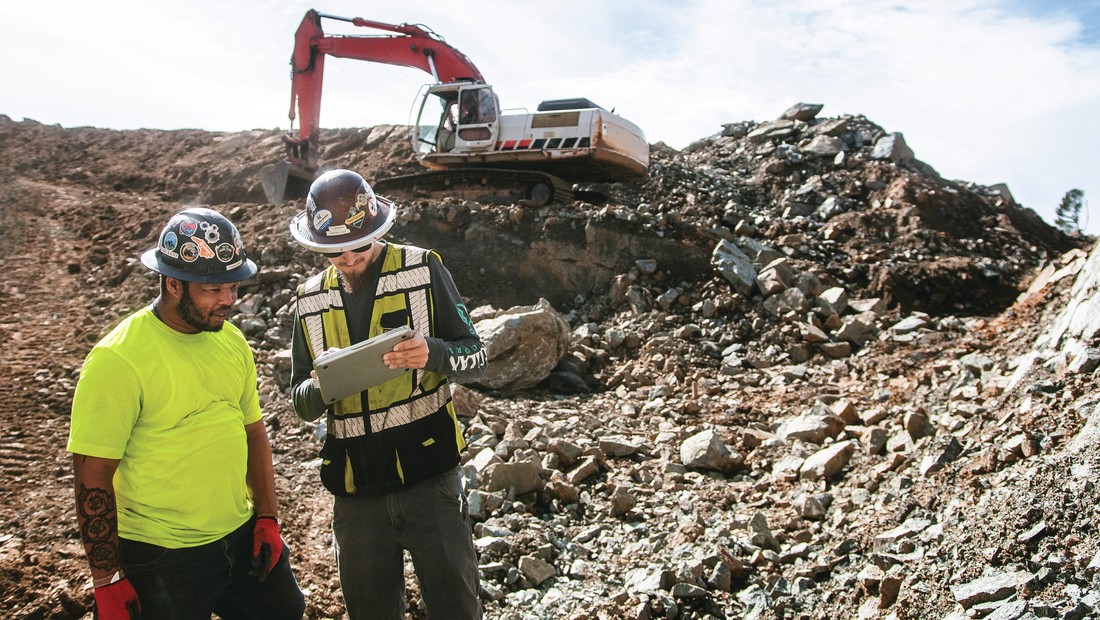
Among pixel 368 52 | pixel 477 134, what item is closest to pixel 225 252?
pixel 477 134

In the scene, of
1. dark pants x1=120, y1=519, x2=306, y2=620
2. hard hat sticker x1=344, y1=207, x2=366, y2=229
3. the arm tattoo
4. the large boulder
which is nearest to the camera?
the arm tattoo

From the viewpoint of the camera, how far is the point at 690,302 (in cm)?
934

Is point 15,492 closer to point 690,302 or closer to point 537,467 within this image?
point 537,467

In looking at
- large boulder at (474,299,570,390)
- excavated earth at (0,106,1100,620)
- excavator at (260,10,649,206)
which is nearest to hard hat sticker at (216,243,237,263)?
excavated earth at (0,106,1100,620)

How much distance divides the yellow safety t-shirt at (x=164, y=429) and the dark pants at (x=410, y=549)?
0.36m

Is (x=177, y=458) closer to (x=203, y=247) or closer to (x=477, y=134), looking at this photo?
(x=203, y=247)

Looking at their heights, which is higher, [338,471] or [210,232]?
[210,232]

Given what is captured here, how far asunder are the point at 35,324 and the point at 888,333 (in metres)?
9.43

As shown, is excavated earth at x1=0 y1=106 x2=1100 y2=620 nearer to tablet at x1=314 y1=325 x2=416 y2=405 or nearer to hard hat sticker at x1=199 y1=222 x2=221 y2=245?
tablet at x1=314 y1=325 x2=416 y2=405

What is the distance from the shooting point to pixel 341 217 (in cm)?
247

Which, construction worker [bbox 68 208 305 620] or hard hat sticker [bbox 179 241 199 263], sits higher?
hard hat sticker [bbox 179 241 199 263]

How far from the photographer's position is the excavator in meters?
11.4

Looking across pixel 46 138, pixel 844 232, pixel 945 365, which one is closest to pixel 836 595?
pixel 945 365

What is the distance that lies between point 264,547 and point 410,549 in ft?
1.49
